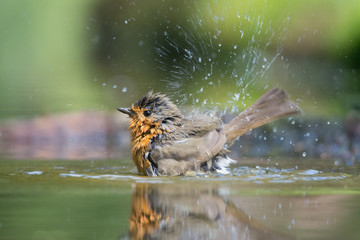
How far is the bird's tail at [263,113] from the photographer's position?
641 cm

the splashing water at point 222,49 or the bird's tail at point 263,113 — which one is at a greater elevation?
the splashing water at point 222,49

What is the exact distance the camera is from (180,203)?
398cm

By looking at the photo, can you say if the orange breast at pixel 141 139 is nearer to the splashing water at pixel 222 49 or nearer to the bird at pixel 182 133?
the bird at pixel 182 133

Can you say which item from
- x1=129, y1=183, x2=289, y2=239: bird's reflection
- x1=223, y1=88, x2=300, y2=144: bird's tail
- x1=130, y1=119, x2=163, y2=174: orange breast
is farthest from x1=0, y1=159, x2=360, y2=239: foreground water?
x1=223, y1=88, x2=300, y2=144: bird's tail

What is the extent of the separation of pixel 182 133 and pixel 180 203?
2.30 meters

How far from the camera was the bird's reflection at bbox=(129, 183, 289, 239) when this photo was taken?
3.05 meters

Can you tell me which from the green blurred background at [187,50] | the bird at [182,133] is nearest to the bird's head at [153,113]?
the bird at [182,133]

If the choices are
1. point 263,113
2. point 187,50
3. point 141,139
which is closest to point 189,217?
point 141,139

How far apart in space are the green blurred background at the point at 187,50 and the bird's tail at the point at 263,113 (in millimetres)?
2779

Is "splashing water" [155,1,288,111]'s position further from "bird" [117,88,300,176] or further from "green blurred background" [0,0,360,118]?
"bird" [117,88,300,176]

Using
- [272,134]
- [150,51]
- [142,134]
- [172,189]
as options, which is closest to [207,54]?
[150,51]

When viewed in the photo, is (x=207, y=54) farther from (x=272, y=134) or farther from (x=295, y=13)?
(x=272, y=134)

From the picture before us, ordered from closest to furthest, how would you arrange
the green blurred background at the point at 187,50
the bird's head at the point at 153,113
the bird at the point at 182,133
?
the bird at the point at 182,133 → the bird's head at the point at 153,113 → the green blurred background at the point at 187,50

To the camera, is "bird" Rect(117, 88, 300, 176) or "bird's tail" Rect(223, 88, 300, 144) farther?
"bird's tail" Rect(223, 88, 300, 144)
